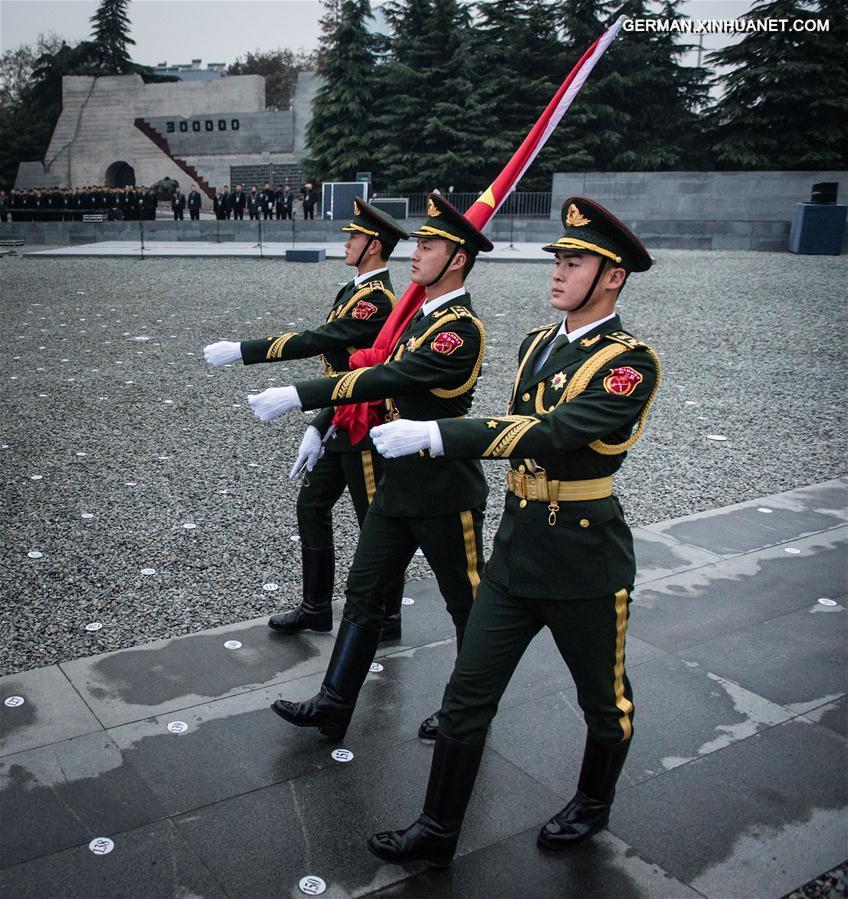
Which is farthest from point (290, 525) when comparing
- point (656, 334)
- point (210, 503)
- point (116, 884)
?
point (656, 334)

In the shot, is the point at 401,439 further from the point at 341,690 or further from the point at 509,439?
the point at 341,690

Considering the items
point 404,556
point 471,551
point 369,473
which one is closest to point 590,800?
point 471,551

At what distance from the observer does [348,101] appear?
36.4 metres

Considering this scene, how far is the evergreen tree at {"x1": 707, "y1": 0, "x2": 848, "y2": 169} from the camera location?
3058 centimetres

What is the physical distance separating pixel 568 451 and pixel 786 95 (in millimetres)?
32640

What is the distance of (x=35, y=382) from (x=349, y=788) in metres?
7.49

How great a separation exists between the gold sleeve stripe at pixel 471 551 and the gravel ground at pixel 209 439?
1589 millimetres

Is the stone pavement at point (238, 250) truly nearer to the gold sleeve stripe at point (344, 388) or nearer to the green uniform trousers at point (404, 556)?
the green uniform trousers at point (404, 556)

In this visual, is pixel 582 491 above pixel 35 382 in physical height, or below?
above

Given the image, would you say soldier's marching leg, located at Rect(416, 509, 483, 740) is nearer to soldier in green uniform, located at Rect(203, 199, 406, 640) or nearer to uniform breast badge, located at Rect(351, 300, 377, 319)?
soldier in green uniform, located at Rect(203, 199, 406, 640)

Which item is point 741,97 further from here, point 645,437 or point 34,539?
point 34,539

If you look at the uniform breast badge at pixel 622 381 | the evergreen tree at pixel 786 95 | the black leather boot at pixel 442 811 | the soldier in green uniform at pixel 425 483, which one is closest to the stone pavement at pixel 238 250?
the evergreen tree at pixel 786 95

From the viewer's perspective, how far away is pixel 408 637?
177 inches

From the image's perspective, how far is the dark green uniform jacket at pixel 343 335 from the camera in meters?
4.03
